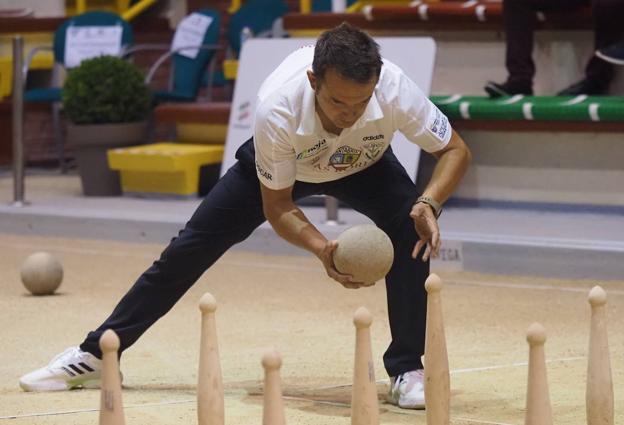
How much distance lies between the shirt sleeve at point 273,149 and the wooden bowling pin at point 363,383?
930 mm

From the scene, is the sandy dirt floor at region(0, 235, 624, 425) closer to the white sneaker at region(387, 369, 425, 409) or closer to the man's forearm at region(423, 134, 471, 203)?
the white sneaker at region(387, 369, 425, 409)

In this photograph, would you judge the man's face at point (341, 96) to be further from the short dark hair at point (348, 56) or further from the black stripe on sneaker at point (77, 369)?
the black stripe on sneaker at point (77, 369)

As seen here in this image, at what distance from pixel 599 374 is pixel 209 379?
113 centimetres

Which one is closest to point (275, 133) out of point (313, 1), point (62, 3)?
point (313, 1)

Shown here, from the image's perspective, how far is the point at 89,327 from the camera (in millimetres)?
6289

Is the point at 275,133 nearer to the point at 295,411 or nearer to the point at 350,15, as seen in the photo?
the point at 295,411

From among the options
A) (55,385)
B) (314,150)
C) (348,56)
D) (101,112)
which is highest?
(348,56)

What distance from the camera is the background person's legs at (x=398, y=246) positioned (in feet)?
15.5

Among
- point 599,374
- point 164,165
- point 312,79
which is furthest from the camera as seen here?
point 164,165

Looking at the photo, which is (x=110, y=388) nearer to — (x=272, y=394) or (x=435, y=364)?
(x=272, y=394)

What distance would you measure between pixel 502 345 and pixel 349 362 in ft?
2.40

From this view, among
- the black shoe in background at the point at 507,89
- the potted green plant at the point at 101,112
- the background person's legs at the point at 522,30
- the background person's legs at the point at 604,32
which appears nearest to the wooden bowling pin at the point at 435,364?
the background person's legs at the point at 604,32

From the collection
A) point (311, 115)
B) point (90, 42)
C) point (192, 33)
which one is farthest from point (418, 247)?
point (90, 42)

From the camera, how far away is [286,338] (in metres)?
6.00
